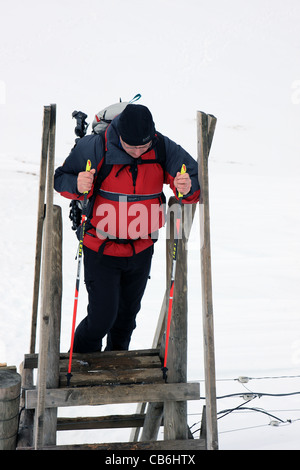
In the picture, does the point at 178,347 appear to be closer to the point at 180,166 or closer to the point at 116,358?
the point at 116,358

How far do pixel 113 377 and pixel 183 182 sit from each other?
46.8 inches

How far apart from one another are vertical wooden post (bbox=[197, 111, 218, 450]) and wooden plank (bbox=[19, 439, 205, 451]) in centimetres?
34

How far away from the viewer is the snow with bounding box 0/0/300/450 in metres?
5.55

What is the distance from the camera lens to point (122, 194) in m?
3.04

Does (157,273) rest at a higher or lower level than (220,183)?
lower

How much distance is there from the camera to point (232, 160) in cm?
2475

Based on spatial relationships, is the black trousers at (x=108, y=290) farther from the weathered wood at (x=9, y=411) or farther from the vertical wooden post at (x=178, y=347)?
the weathered wood at (x=9, y=411)

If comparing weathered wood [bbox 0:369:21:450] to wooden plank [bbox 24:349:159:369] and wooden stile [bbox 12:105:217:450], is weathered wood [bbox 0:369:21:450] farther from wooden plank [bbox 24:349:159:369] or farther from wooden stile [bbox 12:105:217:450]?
wooden plank [bbox 24:349:159:369]

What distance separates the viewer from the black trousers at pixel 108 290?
3.29 m

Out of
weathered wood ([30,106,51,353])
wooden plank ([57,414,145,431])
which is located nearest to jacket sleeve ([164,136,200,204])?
weathered wood ([30,106,51,353])

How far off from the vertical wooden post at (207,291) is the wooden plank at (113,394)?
419 millimetres
